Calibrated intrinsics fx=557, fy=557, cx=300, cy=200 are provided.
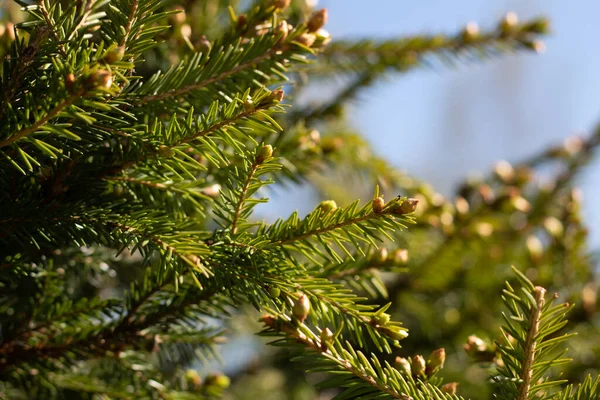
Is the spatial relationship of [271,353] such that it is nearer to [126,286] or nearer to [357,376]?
[126,286]

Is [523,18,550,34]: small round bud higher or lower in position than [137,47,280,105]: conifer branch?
higher

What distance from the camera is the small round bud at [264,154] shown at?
15.1 inches

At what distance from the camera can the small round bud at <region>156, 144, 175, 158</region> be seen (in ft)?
1.29

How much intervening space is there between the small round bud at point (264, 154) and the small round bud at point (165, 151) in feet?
0.20

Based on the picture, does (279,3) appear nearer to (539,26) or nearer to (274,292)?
(274,292)

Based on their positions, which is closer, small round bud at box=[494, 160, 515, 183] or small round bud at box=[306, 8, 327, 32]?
small round bud at box=[306, 8, 327, 32]

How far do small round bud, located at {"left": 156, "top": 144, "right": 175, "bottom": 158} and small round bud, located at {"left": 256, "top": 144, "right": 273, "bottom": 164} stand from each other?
0.06 m

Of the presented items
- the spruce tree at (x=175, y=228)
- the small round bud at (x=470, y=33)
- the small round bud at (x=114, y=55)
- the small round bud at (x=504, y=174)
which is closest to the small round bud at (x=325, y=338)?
the spruce tree at (x=175, y=228)

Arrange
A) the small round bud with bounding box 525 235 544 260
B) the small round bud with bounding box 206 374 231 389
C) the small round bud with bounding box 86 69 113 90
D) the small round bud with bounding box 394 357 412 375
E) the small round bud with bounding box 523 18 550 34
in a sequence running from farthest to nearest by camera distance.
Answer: the small round bud with bounding box 525 235 544 260
the small round bud with bounding box 523 18 550 34
the small round bud with bounding box 206 374 231 389
the small round bud with bounding box 394 357 412 375
the small round bud with bounding box 86 69 113 90

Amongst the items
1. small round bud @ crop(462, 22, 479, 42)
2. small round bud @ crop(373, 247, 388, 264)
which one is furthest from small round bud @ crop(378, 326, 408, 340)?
small round bud @ crop(462, 22, 479, 42)

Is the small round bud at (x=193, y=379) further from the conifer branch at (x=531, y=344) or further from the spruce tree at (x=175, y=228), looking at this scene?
the conifer branch at (x=531, y=344)

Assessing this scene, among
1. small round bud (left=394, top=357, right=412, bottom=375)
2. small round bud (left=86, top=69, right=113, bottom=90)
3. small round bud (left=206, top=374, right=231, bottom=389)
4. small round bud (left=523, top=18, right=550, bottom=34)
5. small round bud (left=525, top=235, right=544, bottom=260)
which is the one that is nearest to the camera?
small round bud (left=86, top=69, right=113, bottom=90)

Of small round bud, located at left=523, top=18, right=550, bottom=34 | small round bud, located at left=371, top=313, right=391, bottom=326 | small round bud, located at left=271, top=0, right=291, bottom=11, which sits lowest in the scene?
small round bud, located at left=371, top=313, right=391, bottom=326

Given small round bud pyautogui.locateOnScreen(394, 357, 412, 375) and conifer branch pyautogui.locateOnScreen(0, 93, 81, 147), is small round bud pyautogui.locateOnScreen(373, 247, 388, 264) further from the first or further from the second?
conifer branch pyautogui.locateOnScreen(0, 93, 81, 147)
